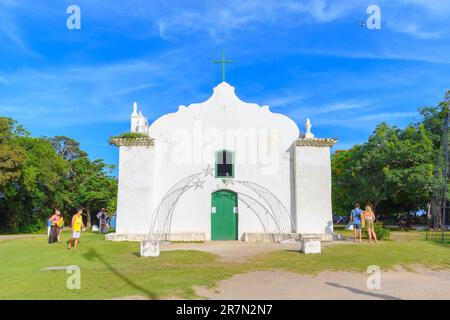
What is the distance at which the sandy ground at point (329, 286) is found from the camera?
7.47m

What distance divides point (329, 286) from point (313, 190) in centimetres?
930

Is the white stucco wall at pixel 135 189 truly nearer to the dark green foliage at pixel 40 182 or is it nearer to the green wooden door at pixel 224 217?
the green wooden door at pixel 224 217

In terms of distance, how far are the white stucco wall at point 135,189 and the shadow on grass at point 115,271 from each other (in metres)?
3.28

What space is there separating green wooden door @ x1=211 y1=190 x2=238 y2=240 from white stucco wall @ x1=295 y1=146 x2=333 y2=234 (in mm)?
2892

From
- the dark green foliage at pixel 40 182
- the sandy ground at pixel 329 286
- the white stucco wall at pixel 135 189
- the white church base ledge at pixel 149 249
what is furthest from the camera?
the dark green foliage at pixel 40 182

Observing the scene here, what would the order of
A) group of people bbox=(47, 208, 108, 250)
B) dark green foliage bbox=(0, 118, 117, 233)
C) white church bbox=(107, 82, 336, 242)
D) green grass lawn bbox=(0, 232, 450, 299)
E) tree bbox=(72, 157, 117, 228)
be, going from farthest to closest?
tree bbox=(72, 157, 117, 228)
dark green foliage bbox=(0, 118, 117, 233)
white church bbox=(107, 82, 336, 242)
group of people bbox=(47, 208, 108, 250)
green grass lawn bbox=(0, 232, 450, 299)

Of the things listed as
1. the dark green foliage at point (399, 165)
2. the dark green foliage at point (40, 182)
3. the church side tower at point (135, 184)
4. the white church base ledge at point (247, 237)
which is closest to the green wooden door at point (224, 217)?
the white church base ledge at point (247, 237)

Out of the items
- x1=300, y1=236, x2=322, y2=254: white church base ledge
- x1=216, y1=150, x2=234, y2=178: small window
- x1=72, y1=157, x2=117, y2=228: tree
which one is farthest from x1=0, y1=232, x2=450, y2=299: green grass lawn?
x1=72, y1=157, x2=117, y2=228: tree

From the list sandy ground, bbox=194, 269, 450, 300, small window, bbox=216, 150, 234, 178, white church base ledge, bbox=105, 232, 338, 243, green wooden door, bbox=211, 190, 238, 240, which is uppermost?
small window, bbox=216, 150, 234, 178

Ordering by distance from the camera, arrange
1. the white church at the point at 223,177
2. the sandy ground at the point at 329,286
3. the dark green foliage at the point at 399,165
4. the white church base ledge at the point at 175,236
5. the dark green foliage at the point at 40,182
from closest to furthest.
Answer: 1. the sandy ground at the point at 329,286
2. the white church base ledge at the point at 175,236
3. the white church at the point at 223,177
4. the dark green foliage at the point at 399,165
5. the dark green foliage at the point at 40,182

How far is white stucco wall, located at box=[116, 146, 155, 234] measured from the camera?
17.0m

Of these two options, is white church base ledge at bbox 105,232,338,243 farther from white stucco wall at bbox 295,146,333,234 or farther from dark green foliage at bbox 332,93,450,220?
dark green foliage at bbox 332,93,450,220
